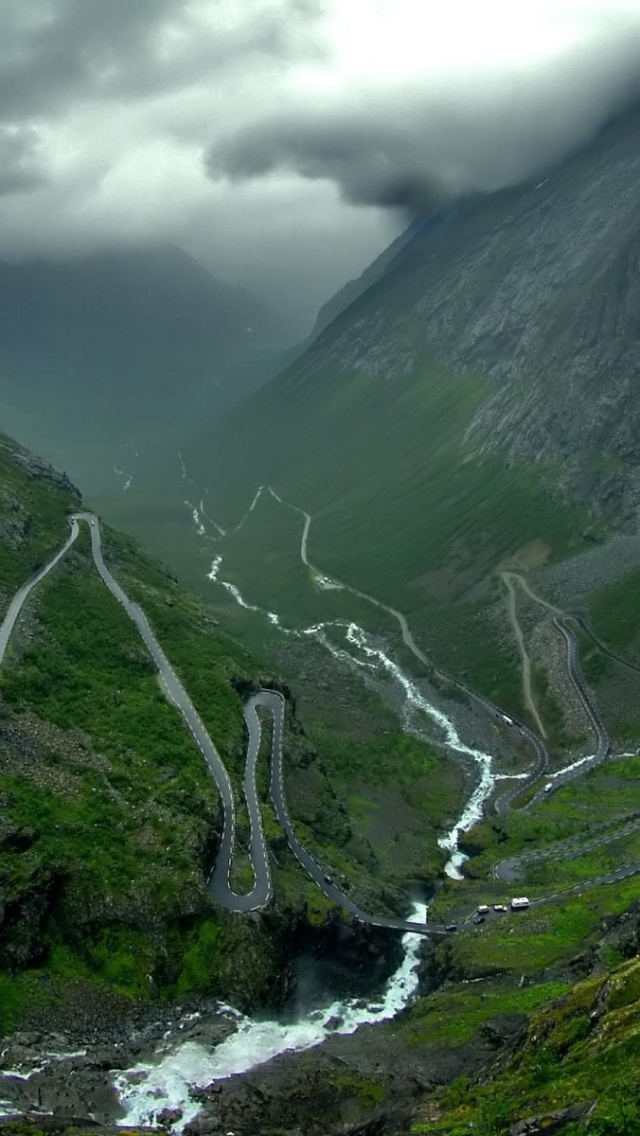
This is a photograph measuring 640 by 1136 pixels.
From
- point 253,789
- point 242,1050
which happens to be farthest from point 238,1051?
point 253,789

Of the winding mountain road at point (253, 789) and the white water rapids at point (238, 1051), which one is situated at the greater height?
the winding mountain road at point (253, 789)

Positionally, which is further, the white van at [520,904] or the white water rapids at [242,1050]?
the white van at [520,904]

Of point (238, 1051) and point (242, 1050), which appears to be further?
point (242, 1050)

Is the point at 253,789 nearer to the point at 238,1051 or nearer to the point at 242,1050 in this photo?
the point at 242,1050

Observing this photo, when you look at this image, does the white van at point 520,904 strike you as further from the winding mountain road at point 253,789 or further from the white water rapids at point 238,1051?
the white water rapids at point 238,1051

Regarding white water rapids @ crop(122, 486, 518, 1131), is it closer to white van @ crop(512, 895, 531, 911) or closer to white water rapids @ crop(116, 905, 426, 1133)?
white water rapids @ crop(116, 905, 426, 1133)

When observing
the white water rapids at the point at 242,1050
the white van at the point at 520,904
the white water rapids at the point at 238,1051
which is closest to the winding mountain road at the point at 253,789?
the white van at the point at 520,904

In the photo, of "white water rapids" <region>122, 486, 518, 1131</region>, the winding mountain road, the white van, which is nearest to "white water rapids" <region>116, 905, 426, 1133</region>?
"white water rapids" <region>122, 486, 518, 1131</region>

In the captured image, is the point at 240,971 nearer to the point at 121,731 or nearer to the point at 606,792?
the point at 121,731

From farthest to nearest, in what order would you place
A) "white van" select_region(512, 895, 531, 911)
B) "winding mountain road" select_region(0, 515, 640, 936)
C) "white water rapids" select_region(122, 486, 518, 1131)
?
"white van" select_region(512, 895, 531, 911) → "winding mountain road" select_region(0, 515, 640, 936) → "white water rapids" select_region(122, 486, 518, 1131)
